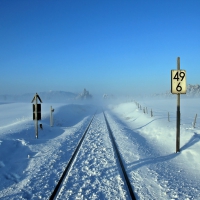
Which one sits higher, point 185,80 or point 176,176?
point 185,80

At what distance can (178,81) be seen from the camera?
27.6 feet

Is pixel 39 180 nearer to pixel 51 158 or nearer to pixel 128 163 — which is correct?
pixel 51 158

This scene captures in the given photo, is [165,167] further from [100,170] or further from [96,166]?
[96,166]

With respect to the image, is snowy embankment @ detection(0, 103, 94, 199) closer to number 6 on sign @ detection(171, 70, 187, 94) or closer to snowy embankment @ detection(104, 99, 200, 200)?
snowy embankment @ detection(104, 99, 200, 200)

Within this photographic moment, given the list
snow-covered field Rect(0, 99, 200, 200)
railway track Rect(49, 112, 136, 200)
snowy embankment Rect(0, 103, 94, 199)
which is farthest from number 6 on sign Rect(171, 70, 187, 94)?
snowy embankment Rect(0, 103, 94, 199)

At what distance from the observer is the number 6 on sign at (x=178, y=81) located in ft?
27.5

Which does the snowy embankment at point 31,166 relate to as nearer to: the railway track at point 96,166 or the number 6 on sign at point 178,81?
the railway track at point 96,166

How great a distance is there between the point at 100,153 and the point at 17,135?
21.3 ft

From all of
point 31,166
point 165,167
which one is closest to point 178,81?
point 165,167

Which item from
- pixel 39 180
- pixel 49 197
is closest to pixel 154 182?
pixel 49 197

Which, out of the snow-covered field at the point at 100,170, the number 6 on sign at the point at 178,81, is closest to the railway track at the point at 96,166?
the snow-covered field at the point at 100,170

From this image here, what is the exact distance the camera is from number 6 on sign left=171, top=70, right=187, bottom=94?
837 centimetres

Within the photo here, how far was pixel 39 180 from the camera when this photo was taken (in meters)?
5.87

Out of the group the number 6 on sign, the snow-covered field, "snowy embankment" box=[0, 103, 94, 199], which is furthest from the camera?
the number 6 on sign
